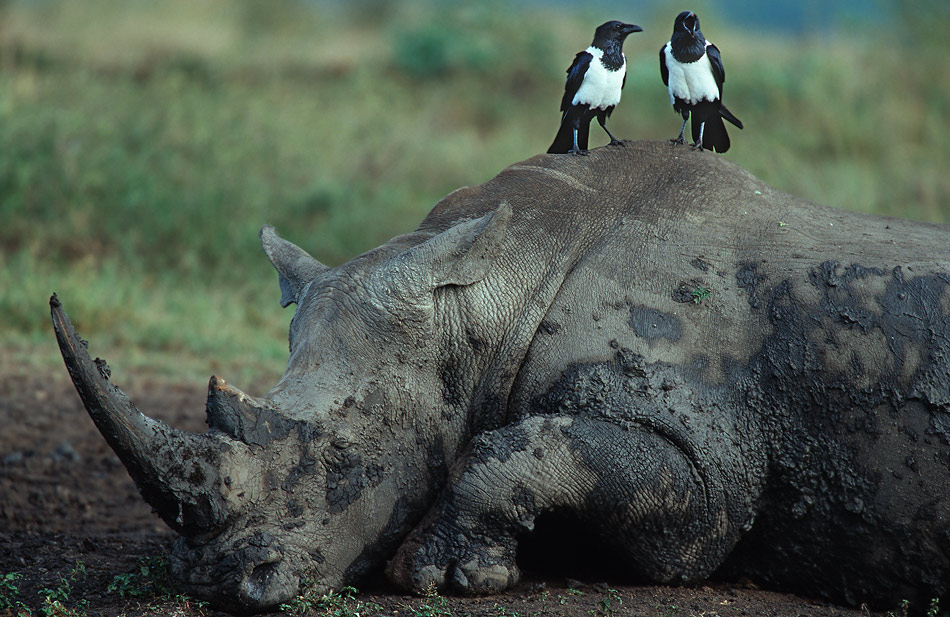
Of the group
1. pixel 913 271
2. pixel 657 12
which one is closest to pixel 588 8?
pixel 657 12

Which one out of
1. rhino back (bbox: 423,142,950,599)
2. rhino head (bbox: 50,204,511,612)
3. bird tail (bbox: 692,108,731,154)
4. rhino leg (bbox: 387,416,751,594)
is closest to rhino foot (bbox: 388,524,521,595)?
rhino leg (bbox: 387,416,751,594)

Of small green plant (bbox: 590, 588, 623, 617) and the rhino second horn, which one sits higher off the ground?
the rhino second horn

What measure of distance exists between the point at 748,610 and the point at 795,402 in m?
0.66

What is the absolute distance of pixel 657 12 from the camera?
17984 millimetres

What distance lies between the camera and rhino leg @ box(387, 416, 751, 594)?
3.15 m

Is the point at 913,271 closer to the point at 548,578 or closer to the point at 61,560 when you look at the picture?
the point at 548,578

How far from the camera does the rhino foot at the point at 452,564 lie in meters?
3.13

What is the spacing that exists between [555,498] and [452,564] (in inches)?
14.2

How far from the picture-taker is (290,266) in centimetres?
382

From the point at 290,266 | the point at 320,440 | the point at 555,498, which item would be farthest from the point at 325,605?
the point at 290,266

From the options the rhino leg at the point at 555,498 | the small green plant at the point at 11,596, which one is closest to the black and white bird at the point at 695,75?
the rhino leg at the point at 555,498

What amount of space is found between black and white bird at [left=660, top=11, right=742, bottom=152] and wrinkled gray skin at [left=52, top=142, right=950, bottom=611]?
0.49 meters

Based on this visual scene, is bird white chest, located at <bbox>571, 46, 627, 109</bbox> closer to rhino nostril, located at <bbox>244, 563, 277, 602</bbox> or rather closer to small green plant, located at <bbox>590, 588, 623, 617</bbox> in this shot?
small green plant, located at <bbox>590, 588, 623, 617</bbox>

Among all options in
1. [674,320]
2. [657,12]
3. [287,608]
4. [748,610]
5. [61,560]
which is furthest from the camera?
[657,12]
